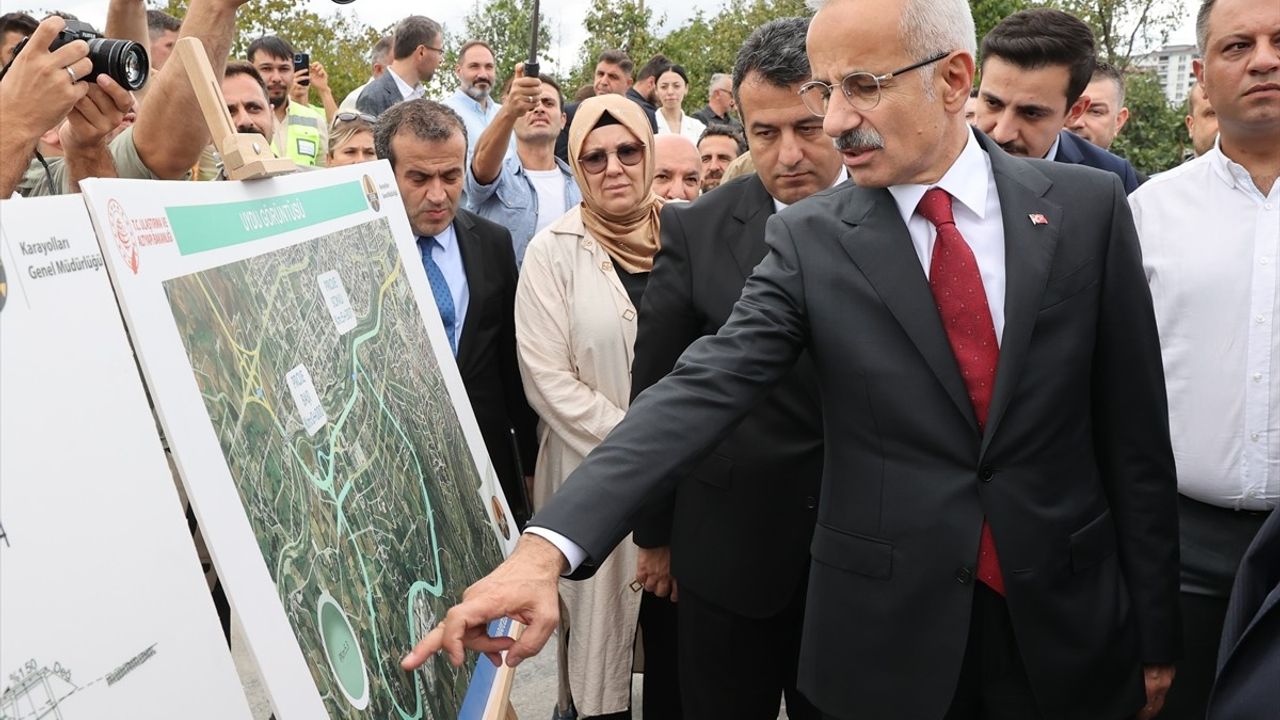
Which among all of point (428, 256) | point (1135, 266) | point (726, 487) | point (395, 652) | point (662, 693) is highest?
point (428, 256)

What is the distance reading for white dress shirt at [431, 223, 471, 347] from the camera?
3.88 metres

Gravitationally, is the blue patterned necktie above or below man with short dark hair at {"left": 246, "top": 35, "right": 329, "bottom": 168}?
below

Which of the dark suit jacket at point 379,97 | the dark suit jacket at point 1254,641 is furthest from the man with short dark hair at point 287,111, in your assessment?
the dark suit jacket at point 1254,641

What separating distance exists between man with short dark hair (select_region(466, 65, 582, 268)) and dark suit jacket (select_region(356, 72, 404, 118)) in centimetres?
116

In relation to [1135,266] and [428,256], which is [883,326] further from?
[428,256]

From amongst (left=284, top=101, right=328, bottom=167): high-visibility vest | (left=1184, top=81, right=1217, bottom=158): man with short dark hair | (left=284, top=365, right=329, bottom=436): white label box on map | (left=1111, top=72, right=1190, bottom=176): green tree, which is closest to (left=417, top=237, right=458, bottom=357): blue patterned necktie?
(left=284, top=365, right=329, bottom=436): white label box on map

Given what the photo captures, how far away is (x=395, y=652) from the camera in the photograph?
1.86 meters

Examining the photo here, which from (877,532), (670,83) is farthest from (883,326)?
(670,83)

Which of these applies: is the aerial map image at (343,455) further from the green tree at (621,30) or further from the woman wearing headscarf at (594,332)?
the green tree at (621,30)

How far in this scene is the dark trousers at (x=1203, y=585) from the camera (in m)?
2.79

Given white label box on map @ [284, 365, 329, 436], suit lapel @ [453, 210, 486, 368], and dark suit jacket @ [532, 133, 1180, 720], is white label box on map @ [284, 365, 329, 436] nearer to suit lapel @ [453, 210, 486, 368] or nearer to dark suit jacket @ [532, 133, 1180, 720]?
dark suit jacket @ [532, 133, 1180, 720]

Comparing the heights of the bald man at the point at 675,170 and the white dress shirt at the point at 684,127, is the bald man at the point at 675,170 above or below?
below

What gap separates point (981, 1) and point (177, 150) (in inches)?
586

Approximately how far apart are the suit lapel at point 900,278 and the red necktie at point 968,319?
35 mm
